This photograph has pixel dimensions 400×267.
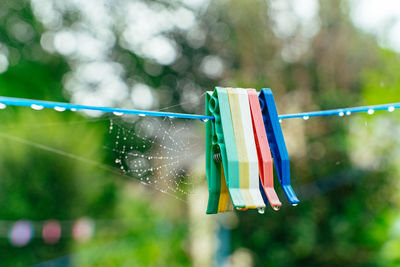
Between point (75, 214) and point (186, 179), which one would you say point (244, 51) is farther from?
point (186, 179)

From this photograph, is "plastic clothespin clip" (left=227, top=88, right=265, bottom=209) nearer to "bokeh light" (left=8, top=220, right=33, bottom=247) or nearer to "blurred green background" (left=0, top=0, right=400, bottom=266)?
"blurred green background" (left=0, top=0, right=400, bottom=266)

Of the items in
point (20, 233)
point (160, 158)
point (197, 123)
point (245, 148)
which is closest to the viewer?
point (245, 148)

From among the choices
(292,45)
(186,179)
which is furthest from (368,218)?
(186,179)

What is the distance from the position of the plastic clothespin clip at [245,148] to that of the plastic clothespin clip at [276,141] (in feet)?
0.20

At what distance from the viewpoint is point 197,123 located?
2.94 meters

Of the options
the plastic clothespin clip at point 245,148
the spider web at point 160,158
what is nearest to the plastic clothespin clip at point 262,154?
the plastic clothespin clip at point 245,148

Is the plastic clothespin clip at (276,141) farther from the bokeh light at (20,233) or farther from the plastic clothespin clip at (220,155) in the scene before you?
the bokeh light at (20,233)

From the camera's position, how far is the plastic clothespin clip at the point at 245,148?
0.89m

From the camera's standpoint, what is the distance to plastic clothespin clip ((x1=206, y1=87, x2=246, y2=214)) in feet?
2.92

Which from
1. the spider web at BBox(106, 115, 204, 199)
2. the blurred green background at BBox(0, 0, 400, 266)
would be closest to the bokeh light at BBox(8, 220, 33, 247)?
the blurred green background at BBox(0, 0, 400, 266)

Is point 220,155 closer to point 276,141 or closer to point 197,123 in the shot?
point 276,141

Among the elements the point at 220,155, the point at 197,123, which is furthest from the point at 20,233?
the point at 220,155

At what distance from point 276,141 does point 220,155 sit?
15 cm

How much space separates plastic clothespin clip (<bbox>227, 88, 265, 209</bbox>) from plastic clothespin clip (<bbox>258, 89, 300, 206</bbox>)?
61 millimetres
